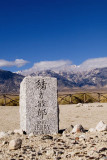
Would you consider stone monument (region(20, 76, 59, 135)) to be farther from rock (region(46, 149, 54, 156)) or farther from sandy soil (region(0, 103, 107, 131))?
sandy soil (region(0, 103, 107, 131))

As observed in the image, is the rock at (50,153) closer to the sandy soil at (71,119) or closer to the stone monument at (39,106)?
the stone monument at (39,106)

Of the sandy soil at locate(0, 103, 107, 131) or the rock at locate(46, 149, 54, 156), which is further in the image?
the sandy soil at locate(0, 103, 107, 131)

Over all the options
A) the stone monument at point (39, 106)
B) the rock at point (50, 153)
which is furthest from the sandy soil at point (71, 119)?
the rock at point (50, 153)

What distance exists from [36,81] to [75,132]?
92.1 inches

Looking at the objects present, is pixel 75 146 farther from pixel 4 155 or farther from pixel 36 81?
pixel 36 81

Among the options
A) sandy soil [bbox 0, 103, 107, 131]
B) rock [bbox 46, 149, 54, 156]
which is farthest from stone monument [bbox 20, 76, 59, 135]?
sandy soil [bbox 0, 103, 107, 131]

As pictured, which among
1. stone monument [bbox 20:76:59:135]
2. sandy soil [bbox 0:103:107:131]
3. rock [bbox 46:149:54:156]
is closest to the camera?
rock [bbox 46:149:54:156]

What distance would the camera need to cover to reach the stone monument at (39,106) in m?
8.91

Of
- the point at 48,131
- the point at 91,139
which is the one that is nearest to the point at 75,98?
the point at 48,131

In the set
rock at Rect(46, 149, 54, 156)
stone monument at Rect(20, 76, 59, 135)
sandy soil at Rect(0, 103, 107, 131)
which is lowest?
sandy soil at Rect(0, 103, 107, 131)

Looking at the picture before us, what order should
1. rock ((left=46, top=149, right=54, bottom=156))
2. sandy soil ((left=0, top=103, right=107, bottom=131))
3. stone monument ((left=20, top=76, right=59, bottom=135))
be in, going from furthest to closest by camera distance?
sandy soil ((left=0, top=103, right=107, bottom=131)) → stone monument ((left=20, top=76, right=59, bottom=135)) → rock ((left=46, top=149, right=54, bottom=156))

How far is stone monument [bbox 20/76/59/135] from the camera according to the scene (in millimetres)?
8906

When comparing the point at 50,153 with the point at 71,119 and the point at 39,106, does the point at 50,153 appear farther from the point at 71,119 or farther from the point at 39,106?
the point at 71,119

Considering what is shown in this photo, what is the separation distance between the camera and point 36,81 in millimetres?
9078
